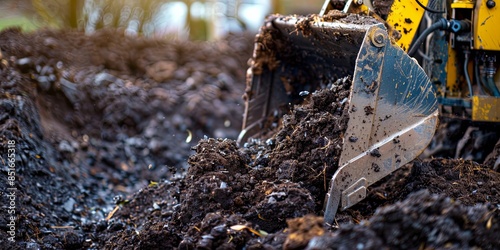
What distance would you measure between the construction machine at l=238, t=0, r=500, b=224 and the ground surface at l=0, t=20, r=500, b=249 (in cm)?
20

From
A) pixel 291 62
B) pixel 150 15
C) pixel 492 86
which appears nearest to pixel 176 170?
pixel 291 62

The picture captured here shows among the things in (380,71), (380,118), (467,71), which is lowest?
(380,118)

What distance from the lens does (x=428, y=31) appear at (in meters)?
5.41

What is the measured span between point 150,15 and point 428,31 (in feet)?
31.9

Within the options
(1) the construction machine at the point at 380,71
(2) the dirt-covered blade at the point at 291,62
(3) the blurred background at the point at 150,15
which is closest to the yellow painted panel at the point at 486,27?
(1) the construction machine at the point at 380,71

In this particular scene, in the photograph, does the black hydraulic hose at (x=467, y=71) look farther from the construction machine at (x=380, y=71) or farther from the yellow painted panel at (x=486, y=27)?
the yellow painted panel at (x=486, y=27)

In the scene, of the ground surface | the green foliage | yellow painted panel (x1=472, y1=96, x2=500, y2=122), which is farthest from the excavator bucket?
the green foliage

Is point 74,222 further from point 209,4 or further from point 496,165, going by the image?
point 209,4

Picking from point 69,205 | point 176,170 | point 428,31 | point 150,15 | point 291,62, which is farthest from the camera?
point 150,15

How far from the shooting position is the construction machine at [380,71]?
4449 millimetres

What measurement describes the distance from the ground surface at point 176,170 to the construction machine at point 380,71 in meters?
0.20

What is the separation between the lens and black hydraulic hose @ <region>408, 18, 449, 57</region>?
17.6 ft

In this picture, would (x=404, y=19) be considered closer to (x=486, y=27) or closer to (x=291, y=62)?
(x=486, y=27)

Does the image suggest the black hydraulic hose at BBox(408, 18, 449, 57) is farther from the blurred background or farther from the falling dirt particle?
the blurred background
